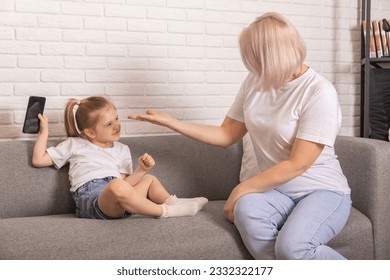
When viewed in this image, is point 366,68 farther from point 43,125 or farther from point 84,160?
point 43,125

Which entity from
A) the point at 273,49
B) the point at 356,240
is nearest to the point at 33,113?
the point at 273,49

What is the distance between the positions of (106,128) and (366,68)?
69.0 inches

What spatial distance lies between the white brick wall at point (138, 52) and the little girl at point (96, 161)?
0.35 meters

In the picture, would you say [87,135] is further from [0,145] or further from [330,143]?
[330,143]

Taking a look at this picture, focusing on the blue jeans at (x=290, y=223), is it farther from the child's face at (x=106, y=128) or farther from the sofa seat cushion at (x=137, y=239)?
the child's face at (x=106, y=128)

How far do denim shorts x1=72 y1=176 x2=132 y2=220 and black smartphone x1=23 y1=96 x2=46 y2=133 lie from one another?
357mm

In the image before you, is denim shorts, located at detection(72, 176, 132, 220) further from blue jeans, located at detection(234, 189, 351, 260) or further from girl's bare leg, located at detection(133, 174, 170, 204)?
blue jeans, located at detection(234, 189, 351, 260)

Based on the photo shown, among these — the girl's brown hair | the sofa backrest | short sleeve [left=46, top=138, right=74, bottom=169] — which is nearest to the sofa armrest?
the sofa backrest

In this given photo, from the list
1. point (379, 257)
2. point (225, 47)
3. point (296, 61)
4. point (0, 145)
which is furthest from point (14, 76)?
point (379, 257)

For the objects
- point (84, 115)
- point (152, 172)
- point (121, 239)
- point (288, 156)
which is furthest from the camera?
Answer: point (152, 172)

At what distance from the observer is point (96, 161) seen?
97.2 inches

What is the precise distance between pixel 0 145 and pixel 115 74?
29.2 inches

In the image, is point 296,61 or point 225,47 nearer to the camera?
point 296,61

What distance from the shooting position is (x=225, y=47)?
10.6ft
